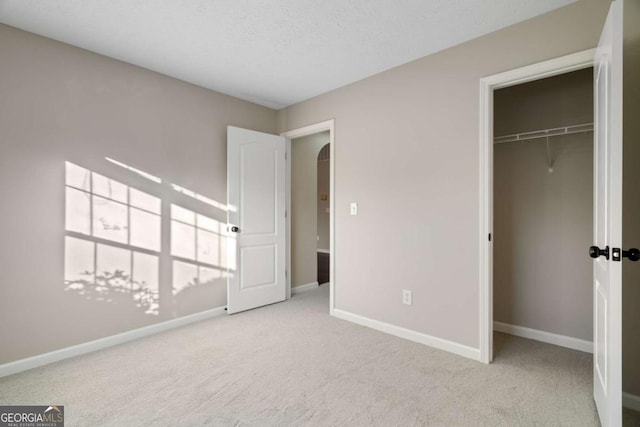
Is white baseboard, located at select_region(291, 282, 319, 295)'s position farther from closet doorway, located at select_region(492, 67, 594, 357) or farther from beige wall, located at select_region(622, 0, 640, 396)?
beige wall, located at select_region(622, 0, 640, 396)

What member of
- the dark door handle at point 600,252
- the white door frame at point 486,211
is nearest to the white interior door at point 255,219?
the white door frame at point 486,211

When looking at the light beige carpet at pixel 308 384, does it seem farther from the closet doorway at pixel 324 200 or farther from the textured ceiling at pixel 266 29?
the closet doorway at pixel 324 200

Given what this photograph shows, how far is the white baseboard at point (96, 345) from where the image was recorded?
7.69ft

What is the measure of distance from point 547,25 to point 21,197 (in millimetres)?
4000

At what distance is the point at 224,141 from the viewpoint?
3.68 meters

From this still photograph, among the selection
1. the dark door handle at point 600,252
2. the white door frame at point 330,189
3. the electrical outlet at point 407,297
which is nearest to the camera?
the dark door handle at point 600,252

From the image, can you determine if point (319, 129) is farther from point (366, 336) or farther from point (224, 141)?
point (366, 336)

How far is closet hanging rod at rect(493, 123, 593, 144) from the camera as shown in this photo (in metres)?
2.60

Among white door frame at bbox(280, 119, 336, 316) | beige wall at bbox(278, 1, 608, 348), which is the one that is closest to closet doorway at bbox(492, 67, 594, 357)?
beige wall at bbox(278, 1, 608, 348)

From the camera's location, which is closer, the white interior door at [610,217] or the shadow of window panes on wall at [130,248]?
the white interior door at [610,217]

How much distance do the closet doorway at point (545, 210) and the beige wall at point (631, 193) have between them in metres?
0.74

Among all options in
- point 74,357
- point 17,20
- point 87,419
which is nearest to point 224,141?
point 17,20

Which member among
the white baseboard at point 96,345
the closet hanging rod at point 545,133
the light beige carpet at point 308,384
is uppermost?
the closet hanging rod at point 545,133

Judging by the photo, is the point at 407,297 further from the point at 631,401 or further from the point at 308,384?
the point at 631,401
